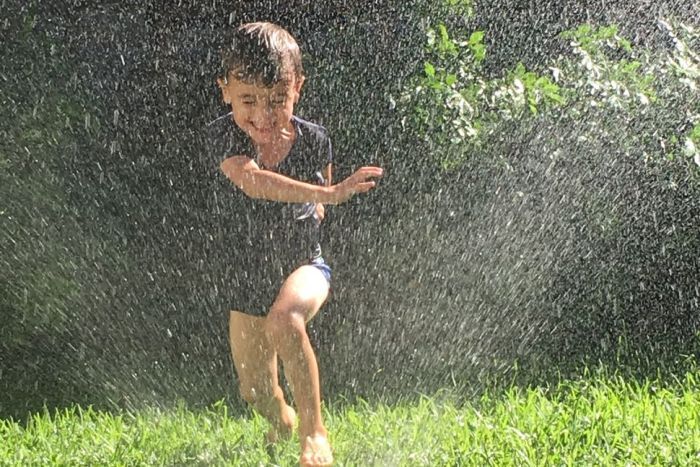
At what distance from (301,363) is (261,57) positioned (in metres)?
→ 0.96

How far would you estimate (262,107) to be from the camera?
12.5 feet

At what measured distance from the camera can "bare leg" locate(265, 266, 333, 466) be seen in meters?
3.56

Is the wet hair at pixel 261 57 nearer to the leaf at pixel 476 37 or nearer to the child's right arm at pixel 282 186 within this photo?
the child's right arm at pixel 282 186

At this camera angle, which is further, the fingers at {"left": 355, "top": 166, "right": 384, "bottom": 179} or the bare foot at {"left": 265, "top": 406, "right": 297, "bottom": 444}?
the bare foot at {"left": 265, "top": 406, "right": 297, "bottom": 444}

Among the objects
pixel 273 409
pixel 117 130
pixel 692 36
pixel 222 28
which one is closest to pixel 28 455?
pixel 273 409

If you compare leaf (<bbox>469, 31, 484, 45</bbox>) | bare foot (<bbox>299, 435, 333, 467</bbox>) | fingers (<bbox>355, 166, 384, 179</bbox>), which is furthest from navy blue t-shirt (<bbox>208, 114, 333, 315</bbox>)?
leaf (<bbox>469, 31, 484, 45</bbox>)

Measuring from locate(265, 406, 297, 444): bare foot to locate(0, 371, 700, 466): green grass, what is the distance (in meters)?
0.04

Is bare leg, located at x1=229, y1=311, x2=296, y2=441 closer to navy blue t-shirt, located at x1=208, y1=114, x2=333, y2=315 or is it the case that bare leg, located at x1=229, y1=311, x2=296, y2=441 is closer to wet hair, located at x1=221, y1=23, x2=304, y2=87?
navy blue t-shirt, located at x1=208, y1=114, x2=333, y2=315

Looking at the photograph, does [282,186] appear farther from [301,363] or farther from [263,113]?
[301,363]

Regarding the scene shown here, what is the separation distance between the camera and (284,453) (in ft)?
13.1

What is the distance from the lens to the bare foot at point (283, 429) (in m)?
4.06

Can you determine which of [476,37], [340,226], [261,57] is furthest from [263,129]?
[340,226]

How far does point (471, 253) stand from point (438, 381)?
2.05ft

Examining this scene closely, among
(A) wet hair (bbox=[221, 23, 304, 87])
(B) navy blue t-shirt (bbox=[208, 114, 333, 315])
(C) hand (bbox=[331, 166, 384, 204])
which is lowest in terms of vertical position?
(B) navy blue t-shirt (bbox=[208, 114, 333, 315])
